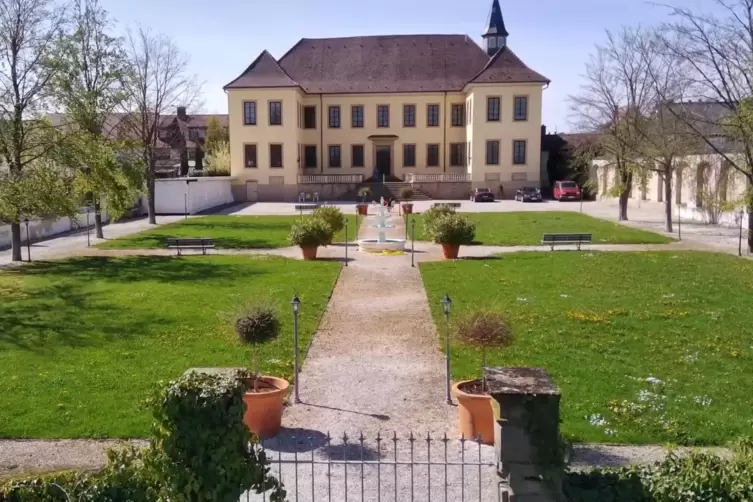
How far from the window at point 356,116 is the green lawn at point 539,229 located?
22.9 m

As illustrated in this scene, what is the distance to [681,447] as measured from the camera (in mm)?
8422

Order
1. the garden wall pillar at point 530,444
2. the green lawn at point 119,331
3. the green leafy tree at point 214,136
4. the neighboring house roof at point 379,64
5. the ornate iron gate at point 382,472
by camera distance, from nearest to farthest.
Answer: the garden wall pillar at point 530,444 → the ornate iron gate at point 382,472 → the green lawn at point 119,331 → the neighboring house roof at point 379,64 → the green leafy tree at point 214,136

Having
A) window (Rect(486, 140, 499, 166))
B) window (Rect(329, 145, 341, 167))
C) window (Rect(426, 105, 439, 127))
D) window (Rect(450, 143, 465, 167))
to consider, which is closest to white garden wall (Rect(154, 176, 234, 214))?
window (Rect(329, 145, 341, 167))

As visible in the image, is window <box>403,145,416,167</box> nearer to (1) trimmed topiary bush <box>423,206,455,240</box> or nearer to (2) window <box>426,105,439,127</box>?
(2) window <box>426,105,439,127</box>

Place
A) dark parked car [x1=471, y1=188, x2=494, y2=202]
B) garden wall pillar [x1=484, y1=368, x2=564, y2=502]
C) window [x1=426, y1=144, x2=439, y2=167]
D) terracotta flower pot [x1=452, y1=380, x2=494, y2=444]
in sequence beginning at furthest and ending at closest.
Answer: window [x1=426, y1=144, x2=439, y2=167] → dark parked car [x1=471, y1=188, x2=494, y2=202] → terracotta flower pot [x1=452, y1=380, x2=494, y2=444] → garden wall pillar [x1=484, y1=368, x2=564, y2=502]

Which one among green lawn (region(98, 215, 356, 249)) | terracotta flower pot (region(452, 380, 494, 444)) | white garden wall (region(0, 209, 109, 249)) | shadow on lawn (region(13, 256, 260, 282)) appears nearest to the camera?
terracotta flower pot (region(452, 380, 494, 444))

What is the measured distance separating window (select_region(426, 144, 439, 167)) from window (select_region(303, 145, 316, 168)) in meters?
9.88

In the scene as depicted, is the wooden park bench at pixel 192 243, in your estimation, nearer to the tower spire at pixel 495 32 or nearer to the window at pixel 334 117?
the window at pixel 334 117

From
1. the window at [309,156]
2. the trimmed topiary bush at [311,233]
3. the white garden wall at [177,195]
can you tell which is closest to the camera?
the trimmed topiary bush at [311,233]

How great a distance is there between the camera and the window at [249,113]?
59594 mm

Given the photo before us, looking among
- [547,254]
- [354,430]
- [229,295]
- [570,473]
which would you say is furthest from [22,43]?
[570,473]

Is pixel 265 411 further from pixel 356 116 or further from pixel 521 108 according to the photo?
pixel 356 116

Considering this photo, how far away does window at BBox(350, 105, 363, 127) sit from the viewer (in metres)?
63.2

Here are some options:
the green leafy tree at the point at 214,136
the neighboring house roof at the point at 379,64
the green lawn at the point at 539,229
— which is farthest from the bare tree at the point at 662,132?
the green leafy tree at the point at 214,136
